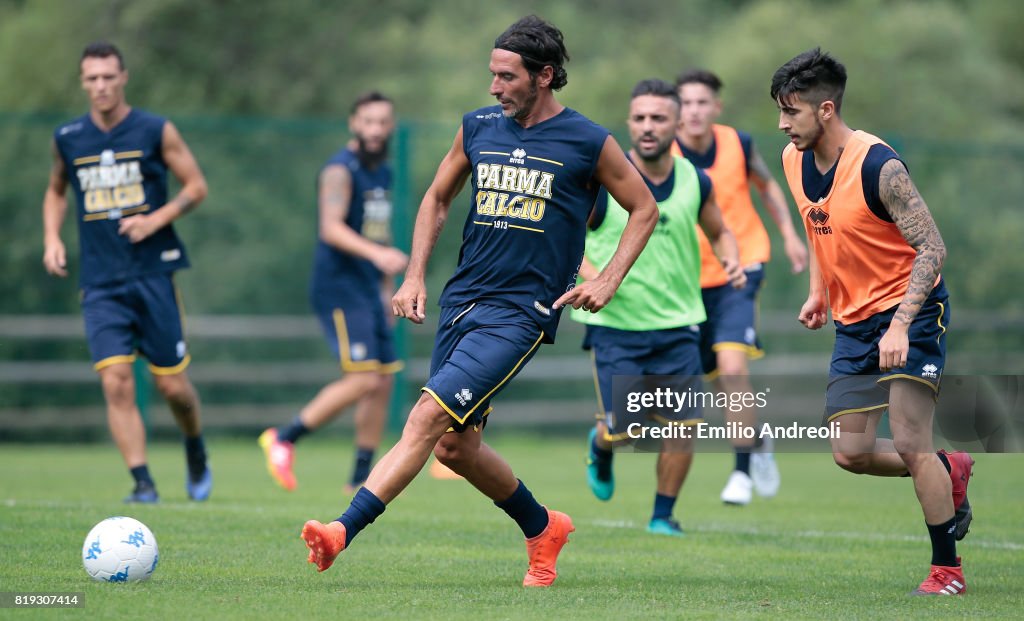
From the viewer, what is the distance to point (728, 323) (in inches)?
393

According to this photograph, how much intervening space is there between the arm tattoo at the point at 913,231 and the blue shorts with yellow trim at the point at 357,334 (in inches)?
228

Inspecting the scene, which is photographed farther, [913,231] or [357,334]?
[357,334]

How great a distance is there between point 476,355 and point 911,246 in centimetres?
189

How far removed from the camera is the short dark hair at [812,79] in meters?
6.15

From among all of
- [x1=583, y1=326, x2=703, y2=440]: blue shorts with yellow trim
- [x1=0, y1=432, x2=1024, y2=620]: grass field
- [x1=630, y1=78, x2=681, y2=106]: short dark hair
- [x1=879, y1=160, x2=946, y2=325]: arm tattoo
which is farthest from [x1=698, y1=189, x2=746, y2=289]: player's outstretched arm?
[x1=879, y1=160, x2=946, y2=325]: arm tattoo

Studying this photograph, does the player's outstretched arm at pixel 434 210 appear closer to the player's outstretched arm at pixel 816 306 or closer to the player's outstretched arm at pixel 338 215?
the player's outstretched arm at pixel 816 306

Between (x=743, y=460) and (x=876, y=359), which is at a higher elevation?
(x=876, y=359)

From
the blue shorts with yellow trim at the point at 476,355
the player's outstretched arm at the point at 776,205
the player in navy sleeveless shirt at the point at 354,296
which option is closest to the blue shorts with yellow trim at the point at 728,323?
the player's outstretched arm at the point at 776,205

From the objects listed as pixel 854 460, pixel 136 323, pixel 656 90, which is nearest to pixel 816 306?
pixel 854 460

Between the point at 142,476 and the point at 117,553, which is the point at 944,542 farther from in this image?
the point at 142,476

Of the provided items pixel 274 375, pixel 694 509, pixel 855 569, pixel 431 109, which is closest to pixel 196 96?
pixel 431 109

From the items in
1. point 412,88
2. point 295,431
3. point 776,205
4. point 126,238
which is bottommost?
point 295,431

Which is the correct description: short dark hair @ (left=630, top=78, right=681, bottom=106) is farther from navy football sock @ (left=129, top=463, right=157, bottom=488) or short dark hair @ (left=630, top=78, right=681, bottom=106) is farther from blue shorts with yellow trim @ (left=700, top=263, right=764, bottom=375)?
navy football sock @ (left=129, top=463, right=157, bottom=488)

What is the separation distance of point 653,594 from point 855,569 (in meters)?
1.44
